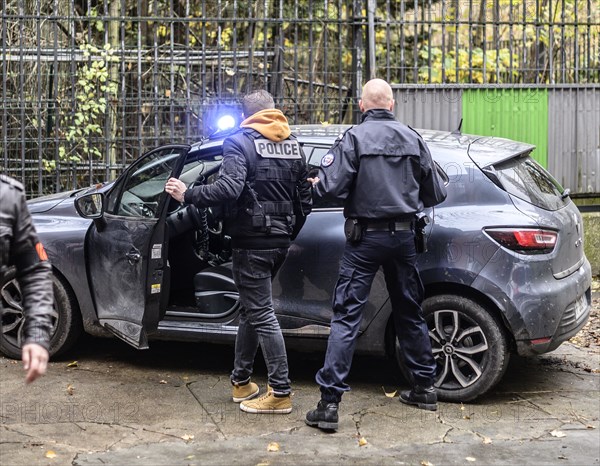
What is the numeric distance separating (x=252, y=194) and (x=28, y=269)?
7.29 feet

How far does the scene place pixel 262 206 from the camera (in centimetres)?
572

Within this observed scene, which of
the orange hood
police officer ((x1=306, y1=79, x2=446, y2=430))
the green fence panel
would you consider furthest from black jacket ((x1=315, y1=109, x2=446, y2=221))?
the green fence panel

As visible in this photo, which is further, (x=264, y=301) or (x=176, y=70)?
(x=176, y=70)

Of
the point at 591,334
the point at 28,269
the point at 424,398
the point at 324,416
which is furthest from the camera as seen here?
the point at 591,334

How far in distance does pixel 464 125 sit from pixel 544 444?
541cm

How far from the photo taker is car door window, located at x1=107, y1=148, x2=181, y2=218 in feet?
21.5

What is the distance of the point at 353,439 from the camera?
214 inches

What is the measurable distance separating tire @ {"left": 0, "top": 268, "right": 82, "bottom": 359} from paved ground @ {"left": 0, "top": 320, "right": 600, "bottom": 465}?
0.13 m

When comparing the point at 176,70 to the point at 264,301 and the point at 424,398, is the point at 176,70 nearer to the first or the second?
the point at 264,301

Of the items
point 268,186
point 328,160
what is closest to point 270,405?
point 268,186

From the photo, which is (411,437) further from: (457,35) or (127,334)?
(457,35)

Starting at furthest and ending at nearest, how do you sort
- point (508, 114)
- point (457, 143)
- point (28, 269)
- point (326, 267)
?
1. point (508, 114)
2. point (457, 143)
3. point (326, 267)
4. point (28, 269)

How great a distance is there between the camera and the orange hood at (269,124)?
19.0ft

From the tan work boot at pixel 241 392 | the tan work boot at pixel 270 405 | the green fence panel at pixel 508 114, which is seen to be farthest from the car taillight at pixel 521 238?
the green fence panel at pixel 508 114
